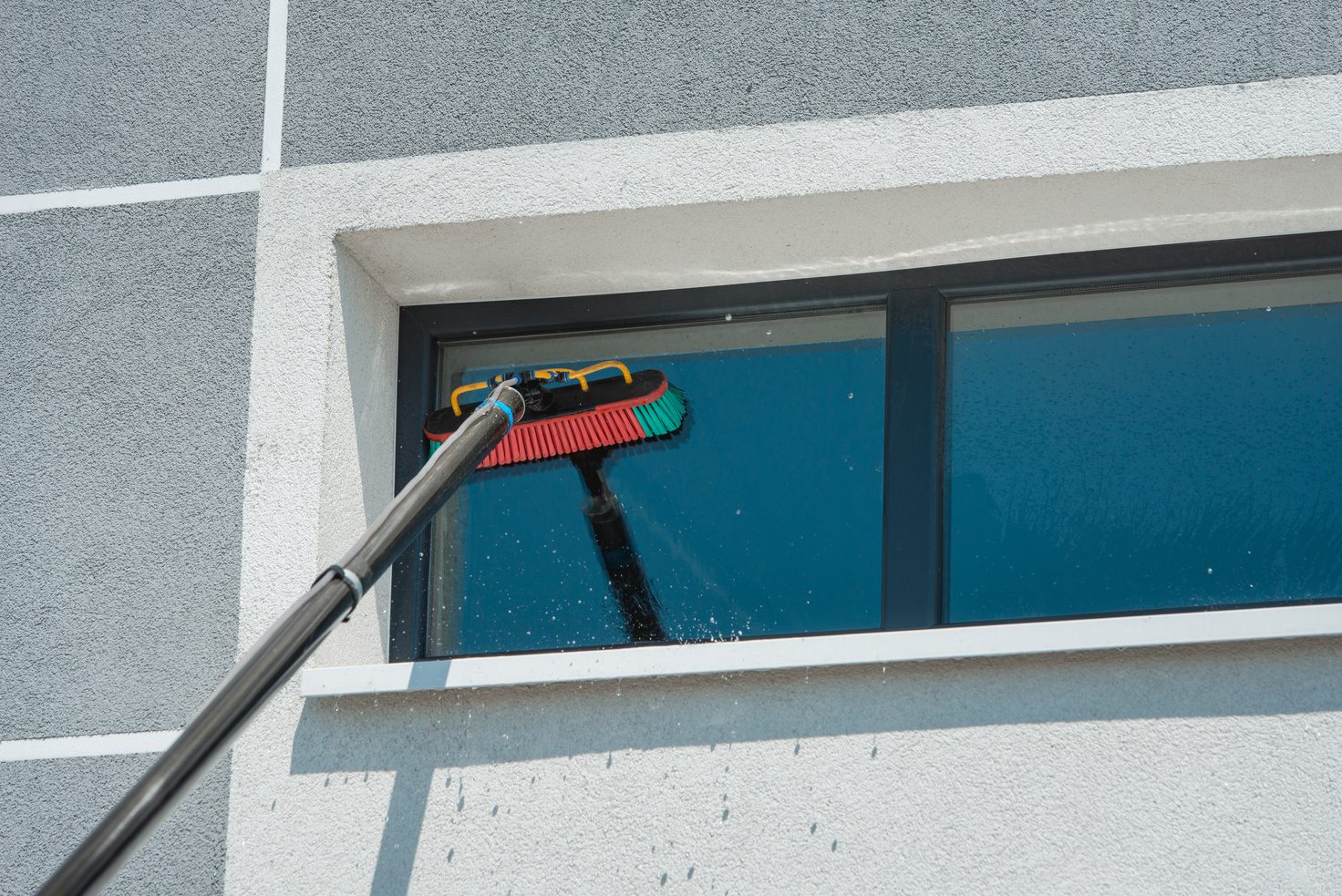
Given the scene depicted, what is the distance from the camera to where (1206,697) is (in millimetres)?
1872

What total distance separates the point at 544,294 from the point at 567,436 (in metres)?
0.35

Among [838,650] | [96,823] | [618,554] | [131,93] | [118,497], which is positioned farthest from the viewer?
[131,93]

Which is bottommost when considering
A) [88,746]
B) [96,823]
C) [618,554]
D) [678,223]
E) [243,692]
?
[96,823]

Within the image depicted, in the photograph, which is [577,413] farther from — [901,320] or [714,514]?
[901,320]

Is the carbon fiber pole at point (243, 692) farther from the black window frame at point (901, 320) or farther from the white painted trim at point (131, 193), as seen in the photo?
the white painted trim at point (131, 193)

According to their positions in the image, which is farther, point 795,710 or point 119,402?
point 119,402

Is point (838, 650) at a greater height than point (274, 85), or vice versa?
point (274, 85)

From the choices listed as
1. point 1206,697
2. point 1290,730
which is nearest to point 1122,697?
point 1206,697

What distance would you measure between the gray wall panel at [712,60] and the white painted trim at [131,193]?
0.39ft

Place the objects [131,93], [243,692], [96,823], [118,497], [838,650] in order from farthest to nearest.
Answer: [131,93], [118,497], [96,823], [838,650], [243,692]

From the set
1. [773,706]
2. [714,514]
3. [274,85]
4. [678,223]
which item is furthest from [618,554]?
[274,85]

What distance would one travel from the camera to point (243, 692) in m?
1.43

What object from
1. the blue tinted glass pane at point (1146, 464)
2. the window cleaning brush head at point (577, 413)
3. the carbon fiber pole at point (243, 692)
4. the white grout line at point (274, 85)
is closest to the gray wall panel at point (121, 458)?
the white grout line at point (274, 85)

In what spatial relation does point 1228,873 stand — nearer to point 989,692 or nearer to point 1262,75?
point 989,692
